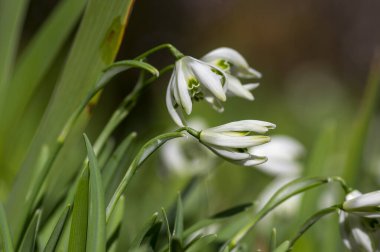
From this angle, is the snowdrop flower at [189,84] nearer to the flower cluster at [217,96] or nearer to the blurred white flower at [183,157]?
the flower cluster at [217,96]

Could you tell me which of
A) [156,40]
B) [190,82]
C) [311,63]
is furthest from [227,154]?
[311,63]

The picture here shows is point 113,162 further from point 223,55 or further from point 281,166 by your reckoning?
point 281,166

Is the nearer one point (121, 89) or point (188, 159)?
point (188, 159)

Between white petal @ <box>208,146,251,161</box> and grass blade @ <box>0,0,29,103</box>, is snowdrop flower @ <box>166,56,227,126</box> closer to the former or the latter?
white petal @ <box>208,146,251,161</box>

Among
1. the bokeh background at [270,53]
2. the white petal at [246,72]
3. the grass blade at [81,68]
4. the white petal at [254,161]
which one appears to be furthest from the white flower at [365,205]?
the bokeh background at [270,53]

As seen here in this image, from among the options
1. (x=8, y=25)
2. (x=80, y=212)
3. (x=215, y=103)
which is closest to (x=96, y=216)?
(x=80, y=212)

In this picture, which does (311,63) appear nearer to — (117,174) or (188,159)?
(188,159)
